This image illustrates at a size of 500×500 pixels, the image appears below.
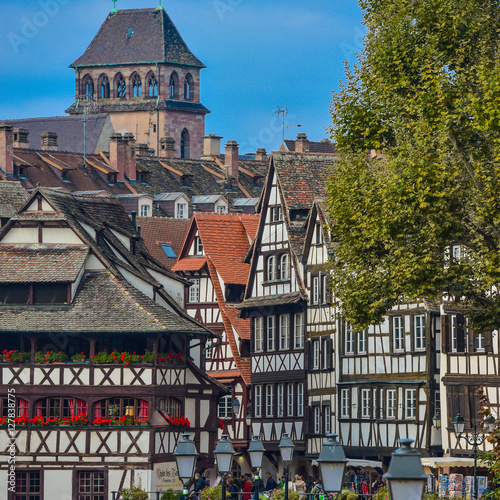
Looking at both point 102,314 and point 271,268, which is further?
point 271,268

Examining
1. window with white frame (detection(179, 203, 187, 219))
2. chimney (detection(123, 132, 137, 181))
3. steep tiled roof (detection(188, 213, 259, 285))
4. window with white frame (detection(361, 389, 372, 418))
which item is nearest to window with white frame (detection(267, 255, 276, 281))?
steep tiled roof (detection(188, 213, 259, 285))

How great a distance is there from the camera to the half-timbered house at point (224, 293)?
69.6m

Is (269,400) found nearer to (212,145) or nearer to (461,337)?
(461,337)

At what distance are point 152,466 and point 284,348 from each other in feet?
40.9

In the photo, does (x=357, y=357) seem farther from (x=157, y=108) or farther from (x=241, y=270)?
(x=157, y=108)

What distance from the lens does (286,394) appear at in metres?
66.1

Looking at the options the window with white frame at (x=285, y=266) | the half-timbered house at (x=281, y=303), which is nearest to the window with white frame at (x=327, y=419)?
the half-timbered house at (x=281, y=303)

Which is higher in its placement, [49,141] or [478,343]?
[49,141]

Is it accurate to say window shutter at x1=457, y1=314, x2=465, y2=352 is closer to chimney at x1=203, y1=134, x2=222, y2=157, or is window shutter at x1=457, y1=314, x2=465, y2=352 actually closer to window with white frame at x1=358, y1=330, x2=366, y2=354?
window with white frame at x1=358, y1=330, x2=366, y2=354

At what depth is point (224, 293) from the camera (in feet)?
235

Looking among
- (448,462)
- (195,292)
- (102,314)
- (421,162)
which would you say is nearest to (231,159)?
(195,292)

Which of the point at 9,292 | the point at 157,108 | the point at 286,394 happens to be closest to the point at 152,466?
the point at 9,292

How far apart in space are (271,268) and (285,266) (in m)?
0.92

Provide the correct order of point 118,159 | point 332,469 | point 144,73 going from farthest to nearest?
1. point 144,73
2. point 118,159
3. point 332,469
